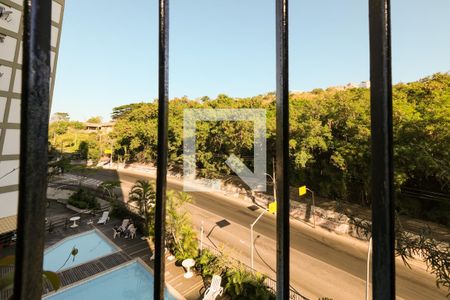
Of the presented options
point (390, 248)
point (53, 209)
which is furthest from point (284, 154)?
point (53, 209)

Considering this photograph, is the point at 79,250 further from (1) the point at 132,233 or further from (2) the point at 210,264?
(2) the point at 210,264

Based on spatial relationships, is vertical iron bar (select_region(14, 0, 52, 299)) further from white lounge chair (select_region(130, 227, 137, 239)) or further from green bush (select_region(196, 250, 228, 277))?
white lounge chair (select_region(130, 227, 137, 239))

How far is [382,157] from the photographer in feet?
2.24

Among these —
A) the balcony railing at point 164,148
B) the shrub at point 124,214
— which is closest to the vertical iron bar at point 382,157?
the balcony railing at point 164,148

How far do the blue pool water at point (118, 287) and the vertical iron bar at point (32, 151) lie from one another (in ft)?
26.4

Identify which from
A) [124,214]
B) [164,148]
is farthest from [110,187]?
[164,148]

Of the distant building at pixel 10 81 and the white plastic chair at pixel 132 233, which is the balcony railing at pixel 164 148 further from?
the white plastic chair at pixel 132 233

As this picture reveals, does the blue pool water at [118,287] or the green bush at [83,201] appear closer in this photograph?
the blue pool water at [118,287]

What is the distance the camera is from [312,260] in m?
9.77

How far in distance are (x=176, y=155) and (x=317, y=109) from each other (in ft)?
44.2

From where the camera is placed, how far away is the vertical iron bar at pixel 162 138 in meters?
0.75

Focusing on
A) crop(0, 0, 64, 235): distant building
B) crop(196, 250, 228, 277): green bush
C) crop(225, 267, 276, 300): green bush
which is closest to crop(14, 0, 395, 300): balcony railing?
crop(0, 0, 64, 235): distant building

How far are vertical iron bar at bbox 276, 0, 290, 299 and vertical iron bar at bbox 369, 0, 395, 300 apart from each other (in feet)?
0.79

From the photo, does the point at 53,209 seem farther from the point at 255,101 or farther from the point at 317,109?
the point at 317,109
